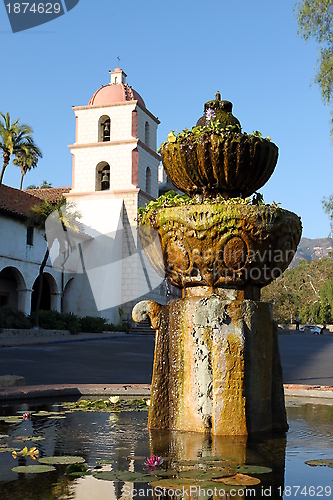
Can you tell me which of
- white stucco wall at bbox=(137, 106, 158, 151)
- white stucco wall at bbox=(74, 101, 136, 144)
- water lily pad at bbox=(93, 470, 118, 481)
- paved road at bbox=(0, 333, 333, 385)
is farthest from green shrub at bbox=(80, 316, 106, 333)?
water lily pad at bbox=(93, 470, 118, 481)

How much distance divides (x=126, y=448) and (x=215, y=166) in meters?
2.12

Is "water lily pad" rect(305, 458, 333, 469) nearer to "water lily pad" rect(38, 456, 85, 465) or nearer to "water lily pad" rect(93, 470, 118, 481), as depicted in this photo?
"water lily pad" rect(93, 470, 118, 481)

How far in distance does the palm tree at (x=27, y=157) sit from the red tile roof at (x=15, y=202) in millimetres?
2108

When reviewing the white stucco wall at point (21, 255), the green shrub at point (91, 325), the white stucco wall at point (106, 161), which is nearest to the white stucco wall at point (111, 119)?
the white stucco wall at point (106, 161)

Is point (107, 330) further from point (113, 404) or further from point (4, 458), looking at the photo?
point (4, 458)

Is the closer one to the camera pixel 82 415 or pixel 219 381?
pixel 219 381

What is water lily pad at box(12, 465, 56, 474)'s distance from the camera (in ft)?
9.88

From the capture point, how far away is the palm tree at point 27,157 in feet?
99.7

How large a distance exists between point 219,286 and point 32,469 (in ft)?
6.26

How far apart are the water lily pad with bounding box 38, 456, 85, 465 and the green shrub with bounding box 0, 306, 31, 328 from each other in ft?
Answer: 70.5

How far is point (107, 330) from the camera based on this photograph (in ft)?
101

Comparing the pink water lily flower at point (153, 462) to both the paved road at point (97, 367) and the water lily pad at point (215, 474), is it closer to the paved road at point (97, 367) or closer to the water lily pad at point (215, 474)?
the water lily pad at point (215, 474)

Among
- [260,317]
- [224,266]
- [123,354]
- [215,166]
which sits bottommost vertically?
[123,354]

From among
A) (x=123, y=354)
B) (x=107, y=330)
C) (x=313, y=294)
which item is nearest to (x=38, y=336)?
(x=107, y=330)
